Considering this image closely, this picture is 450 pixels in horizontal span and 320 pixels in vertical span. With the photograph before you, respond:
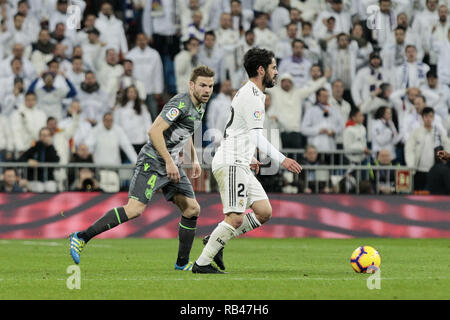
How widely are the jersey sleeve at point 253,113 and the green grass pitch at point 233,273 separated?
162 cm

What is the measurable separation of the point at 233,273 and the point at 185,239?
878 mm

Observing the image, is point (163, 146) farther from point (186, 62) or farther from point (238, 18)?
point (238, 18)

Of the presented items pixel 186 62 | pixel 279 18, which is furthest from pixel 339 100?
pixel 186 62

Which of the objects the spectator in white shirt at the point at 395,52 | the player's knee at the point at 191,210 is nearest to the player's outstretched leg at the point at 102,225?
the player's knee at the point at 191,210

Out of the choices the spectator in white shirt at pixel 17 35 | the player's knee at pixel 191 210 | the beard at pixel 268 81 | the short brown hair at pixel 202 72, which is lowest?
the player's knee at pixel 191 210

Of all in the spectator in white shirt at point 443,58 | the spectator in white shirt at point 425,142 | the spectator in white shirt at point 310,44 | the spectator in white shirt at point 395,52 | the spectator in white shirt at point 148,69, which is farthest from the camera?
the spectator in white shirt at point 443,58

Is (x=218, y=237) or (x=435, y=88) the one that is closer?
(x=218, y=237)

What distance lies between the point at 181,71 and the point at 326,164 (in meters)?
3.94

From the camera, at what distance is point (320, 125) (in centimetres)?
2050

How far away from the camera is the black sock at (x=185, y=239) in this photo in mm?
11344

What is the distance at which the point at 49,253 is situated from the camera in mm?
14625

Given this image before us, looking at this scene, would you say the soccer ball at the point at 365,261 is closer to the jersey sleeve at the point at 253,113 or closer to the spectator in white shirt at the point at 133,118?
the jersey sleeve at the point at 253,113
